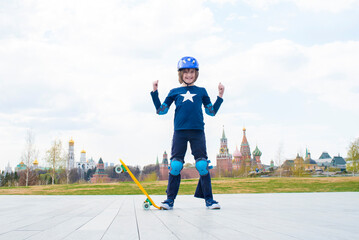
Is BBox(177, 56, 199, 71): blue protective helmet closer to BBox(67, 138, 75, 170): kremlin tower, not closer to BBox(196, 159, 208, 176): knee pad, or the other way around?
BBox(196, 159, 208, 176): knee pad

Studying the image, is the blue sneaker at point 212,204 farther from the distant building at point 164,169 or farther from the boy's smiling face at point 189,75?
the distant building at point 164,169

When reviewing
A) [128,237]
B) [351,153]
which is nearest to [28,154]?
[128,237]

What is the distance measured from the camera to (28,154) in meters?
39.7

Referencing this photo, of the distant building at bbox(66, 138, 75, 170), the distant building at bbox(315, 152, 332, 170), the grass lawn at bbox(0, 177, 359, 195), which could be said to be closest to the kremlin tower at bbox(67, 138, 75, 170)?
A: the distant building at bbox(66, 138, 75, 170)

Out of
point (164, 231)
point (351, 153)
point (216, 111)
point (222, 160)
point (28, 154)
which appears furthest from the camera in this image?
point (222, 160)

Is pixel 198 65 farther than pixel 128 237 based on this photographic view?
Yes

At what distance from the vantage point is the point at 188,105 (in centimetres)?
523

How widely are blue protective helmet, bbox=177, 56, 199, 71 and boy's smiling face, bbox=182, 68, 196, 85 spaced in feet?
0.32

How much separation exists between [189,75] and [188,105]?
669mm

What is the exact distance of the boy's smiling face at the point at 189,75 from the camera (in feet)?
18.1

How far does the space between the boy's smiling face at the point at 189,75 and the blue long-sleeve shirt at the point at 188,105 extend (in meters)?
0.14

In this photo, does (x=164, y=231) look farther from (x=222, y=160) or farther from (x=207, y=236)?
(x=222, y=160)

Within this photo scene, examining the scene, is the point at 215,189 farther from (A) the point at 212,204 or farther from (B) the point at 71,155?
(B) the point at 71,155

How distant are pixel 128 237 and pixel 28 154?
4300 centimetres
